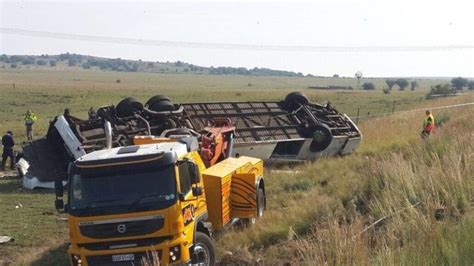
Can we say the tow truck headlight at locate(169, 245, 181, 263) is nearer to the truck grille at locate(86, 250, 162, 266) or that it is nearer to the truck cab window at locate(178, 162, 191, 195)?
the truck grille at locate(86, 250, 162, 266)

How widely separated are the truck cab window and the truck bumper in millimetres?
750

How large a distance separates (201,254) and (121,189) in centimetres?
150

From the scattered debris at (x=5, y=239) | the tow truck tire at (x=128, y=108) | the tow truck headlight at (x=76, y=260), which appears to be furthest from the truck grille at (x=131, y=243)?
the tow truck tire at (x=128, y=108)

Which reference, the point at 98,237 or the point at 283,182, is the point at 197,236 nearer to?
the point at 98,237

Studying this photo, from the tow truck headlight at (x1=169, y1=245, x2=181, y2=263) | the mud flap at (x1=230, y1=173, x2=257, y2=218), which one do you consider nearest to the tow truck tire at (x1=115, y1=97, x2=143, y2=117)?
the mud flap at (x1=230, y1=173, x2=257, y2=218)

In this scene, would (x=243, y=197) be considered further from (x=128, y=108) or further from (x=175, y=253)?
(x=128, y=108)

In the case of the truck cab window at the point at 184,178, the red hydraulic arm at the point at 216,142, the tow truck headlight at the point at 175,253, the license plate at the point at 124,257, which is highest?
the truck cab window at the point at 184,178

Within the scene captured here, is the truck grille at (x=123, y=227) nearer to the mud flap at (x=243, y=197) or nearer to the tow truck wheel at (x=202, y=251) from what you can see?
the tow truck wheel at (x=202, y=251)

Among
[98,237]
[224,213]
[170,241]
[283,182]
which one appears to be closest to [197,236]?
[170,241]

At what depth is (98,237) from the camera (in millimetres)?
8352

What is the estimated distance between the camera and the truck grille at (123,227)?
8.28m

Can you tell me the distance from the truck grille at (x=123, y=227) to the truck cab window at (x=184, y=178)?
65 cm

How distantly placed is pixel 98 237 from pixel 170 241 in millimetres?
994

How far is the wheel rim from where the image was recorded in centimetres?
872
